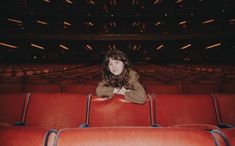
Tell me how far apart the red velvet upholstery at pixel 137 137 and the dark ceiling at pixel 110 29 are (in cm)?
1373

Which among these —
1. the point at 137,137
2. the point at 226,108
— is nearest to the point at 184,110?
the point at 226,108

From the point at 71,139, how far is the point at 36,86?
93.8 inches

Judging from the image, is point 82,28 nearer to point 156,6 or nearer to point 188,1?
point 156,6

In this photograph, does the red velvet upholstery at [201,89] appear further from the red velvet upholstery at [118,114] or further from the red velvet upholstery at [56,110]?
the red velvet upholstery at [56,110]

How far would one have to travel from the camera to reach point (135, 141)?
755 mm

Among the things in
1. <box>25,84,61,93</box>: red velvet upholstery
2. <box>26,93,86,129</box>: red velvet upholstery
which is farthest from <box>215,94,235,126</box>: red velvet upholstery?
<box>25,84,61,93</box>: red velvet upholstery

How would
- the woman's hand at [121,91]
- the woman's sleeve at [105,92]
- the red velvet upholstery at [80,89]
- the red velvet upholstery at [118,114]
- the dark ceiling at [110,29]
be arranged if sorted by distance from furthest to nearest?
the dark ceiling at [110,29], the red velvet upholstery at [80,89], the woman's hand at [121,91], the woman's sleeve at [105,92], the red velvet upholstery at [118,114]

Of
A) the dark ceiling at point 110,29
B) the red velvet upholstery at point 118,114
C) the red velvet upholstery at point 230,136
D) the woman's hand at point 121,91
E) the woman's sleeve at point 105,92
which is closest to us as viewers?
the red velvet upholstery at point 230,136

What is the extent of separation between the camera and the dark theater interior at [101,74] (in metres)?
0.80

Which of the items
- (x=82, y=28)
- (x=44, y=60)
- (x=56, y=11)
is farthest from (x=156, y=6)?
(x=44, y=60)

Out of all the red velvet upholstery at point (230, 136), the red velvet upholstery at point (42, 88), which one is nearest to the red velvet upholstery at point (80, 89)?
the red velvet upholstery at point (42, 88)

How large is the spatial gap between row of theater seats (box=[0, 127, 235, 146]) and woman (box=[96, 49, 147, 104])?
3.36 feet

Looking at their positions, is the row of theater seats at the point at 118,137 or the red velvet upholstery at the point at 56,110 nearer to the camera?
the row of theater seats at the point at 118,137

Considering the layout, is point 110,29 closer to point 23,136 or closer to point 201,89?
point 201,89
